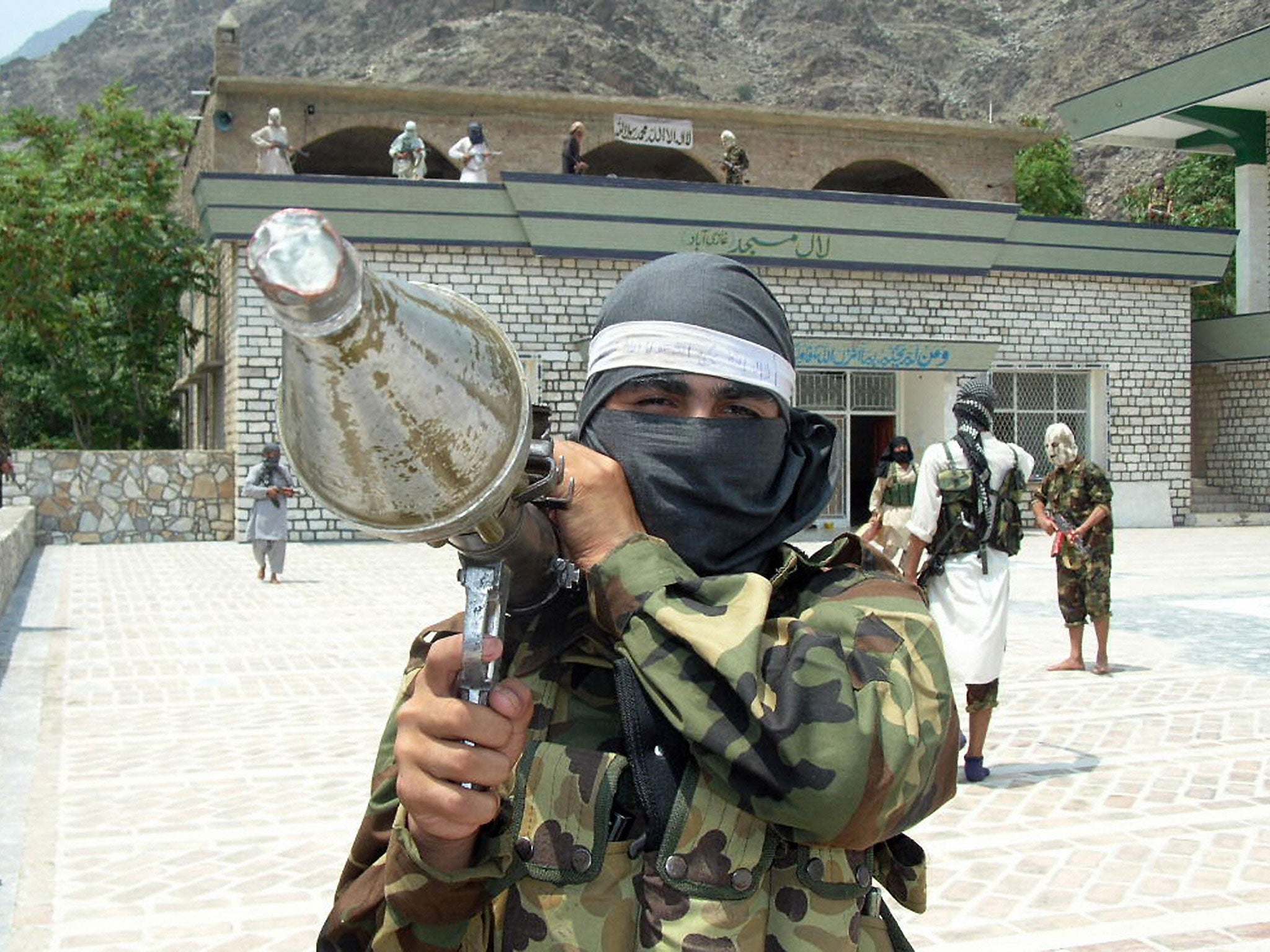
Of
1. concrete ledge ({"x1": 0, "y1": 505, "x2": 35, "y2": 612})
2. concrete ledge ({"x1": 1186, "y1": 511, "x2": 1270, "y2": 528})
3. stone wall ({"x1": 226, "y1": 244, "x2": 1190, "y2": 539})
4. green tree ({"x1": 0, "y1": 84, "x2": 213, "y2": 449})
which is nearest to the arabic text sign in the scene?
stone wall ({"x1": 226, "y1": 244, "x2": 1190, "y2": 539})

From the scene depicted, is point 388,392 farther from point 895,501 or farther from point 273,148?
point 273,148

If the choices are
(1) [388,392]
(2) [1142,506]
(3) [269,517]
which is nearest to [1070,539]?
(1) [388,392]

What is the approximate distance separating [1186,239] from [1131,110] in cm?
314

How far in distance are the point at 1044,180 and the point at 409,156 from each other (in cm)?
2426

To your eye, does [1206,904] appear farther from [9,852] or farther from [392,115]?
[392,115]

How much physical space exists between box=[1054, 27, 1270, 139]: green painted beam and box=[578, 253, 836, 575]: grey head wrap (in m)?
24.1

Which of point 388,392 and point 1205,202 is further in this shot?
point 1205,202

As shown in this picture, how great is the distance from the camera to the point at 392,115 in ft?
77.4

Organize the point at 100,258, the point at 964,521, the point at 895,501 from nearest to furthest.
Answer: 1. the point at 964,521
2. the point at 895,501
3. the point at 100,258

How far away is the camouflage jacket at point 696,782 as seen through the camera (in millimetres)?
1216

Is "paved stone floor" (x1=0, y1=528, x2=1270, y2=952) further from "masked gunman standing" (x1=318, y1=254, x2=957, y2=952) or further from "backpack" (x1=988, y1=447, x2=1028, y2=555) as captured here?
"masked gunman standing" (x1=318, y1=254, x2=957, y2=952)

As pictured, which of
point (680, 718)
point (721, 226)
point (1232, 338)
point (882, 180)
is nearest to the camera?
point (680, 718)

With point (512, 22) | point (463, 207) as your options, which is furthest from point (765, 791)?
point (512, 22)

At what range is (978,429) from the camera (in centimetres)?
568
